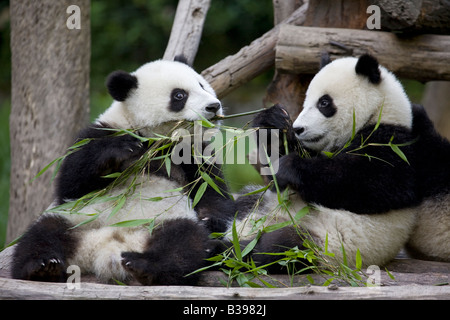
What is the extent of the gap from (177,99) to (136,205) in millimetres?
680

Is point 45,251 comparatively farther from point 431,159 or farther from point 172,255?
point 431,159

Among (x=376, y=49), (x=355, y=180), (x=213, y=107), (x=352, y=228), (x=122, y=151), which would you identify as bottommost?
(x=352, y=228)

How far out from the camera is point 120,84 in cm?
353

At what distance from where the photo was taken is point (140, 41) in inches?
407

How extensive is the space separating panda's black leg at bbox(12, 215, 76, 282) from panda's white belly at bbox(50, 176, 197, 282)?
7cm

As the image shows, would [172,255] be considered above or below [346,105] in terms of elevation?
below

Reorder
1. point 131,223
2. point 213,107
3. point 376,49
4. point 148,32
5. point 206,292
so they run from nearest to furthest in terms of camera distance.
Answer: point 206,292 → point 131,223 → point 213,107 → point 376,49 → point 148,32

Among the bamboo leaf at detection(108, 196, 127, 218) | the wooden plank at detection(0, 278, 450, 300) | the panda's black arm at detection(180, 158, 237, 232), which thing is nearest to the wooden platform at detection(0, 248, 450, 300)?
the wooden plank at detection(0, 278, 450, 300)

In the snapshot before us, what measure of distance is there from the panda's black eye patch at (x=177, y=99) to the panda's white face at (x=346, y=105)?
67cm

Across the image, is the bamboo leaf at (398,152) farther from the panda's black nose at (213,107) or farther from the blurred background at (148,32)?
the blurred background at (148,32)

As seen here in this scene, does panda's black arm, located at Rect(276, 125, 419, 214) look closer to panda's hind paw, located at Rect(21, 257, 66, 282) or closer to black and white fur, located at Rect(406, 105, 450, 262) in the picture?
black and white fur, located at Rect(406, 105, 450, 262)

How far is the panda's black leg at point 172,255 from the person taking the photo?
2920mm

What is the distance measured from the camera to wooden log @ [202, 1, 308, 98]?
4.87m

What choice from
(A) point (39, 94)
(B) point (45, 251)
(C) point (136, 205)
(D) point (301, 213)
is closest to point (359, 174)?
(D) point (301, 213)
